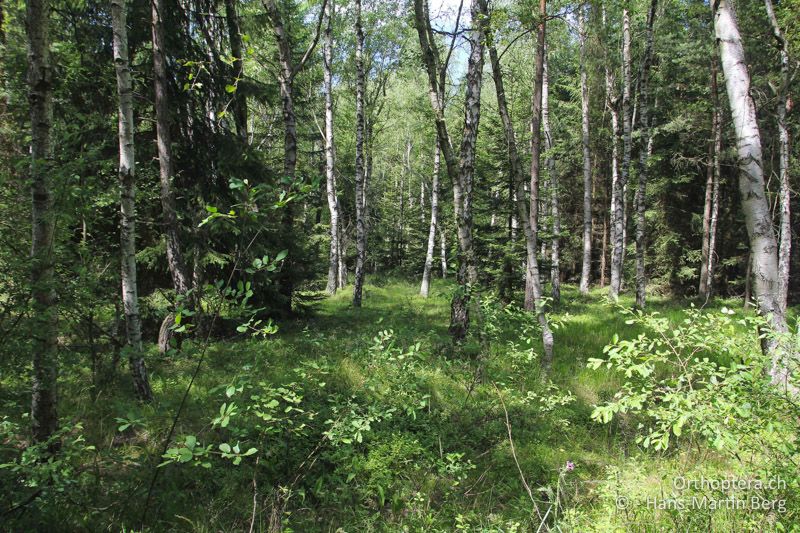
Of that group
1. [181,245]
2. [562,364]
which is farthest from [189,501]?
[562,364]

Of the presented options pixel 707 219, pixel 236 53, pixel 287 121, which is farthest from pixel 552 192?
pixel 236 53

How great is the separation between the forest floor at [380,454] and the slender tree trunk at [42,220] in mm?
723

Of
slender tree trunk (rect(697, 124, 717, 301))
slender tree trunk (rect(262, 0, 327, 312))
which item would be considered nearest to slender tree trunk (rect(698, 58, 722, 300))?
slender tree trunk (rect(697, 124, 717, 301))

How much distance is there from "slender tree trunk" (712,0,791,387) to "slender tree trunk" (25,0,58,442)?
5.79m

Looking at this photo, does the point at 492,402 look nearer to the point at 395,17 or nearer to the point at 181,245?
the point at 181,245

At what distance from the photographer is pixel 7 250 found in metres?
3.38

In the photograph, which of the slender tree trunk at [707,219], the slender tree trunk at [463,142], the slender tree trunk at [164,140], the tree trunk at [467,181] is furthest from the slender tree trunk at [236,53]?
the slender tree trunk at [707,219]

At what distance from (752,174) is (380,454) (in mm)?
4463

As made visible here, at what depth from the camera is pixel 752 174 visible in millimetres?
3494

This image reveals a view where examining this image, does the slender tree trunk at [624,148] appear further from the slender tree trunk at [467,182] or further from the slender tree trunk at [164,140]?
the slender tree trunk at [164,140]

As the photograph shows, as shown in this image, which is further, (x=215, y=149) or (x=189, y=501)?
(x=215, y=149)

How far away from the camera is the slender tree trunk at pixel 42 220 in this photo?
303cm

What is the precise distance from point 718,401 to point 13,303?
16.5 ft

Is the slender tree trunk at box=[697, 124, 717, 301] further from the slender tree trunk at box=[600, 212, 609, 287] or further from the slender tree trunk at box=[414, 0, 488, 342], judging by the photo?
the slender tree trunk at box=[414, 0, 488, 342]
